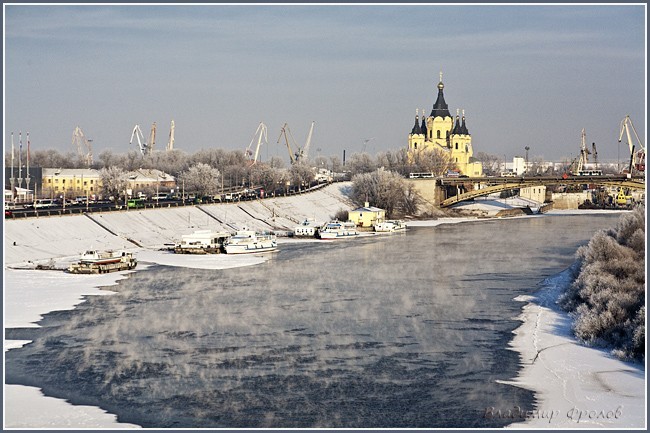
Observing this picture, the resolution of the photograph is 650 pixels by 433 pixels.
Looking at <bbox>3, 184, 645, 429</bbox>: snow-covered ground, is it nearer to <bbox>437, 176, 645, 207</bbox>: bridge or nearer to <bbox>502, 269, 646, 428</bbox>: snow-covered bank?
<bbox>502, 269, 646, 428</bbox>: snow-covered bank

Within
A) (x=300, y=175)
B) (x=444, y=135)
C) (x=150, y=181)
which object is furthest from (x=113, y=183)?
(x=444, y=135)

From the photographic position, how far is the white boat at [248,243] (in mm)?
50969

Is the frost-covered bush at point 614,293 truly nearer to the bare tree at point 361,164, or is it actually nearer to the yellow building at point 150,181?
the yellow building at point 150,181

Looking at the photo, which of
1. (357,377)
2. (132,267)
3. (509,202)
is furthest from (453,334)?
(509,202)

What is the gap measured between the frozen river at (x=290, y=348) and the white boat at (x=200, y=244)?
699 centimetres

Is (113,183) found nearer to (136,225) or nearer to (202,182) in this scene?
(202,182)

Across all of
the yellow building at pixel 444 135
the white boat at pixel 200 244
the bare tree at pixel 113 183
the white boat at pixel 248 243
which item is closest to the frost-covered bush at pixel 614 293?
the white boat at pixel 248 243

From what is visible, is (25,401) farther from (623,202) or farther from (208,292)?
(623,202)

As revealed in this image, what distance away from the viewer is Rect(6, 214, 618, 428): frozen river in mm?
19719

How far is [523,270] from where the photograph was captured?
1678 inches

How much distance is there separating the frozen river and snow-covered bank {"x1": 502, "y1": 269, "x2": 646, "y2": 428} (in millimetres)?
506

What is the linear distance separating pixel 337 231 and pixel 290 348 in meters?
38.8

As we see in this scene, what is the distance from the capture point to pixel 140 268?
140 feet

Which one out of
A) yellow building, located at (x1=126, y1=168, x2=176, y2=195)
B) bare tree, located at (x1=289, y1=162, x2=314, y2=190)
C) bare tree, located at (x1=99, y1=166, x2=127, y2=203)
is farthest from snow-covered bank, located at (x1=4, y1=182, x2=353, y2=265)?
yellow building, located at (x1=126, y1=168, x2=176, y2=195)
